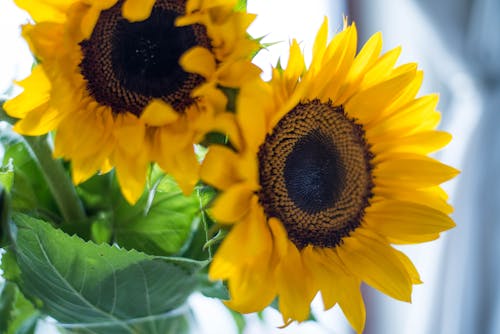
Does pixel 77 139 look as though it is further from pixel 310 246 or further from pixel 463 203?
pixel 463 203

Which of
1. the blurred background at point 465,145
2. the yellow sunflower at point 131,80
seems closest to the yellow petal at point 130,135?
the yellow sunflower at point 131,80

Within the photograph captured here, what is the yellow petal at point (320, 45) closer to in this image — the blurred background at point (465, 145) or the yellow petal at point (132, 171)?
the yellow petal at point (132, 171)

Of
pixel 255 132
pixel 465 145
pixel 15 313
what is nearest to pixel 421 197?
pixel 255 132

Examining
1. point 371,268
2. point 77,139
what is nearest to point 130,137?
point 77,139

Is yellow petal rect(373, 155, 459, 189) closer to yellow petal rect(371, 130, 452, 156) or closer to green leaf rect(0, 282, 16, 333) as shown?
yellow petal rect(371, 130, 452, 156)

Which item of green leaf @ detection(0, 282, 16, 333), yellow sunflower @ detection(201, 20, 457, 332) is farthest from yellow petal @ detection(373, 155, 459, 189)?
green leaf @ detection(0, 282, 16, 333)

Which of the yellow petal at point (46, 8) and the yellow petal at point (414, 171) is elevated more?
the yellow petal at point (46, 8)
